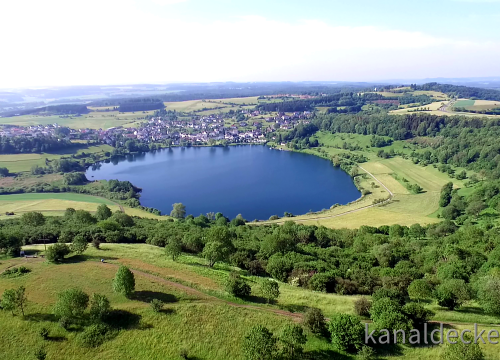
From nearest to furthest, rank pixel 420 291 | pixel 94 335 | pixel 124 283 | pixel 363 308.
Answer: pixel 94 335
pixel 363 308
pixel 124 283
pixel 420 291

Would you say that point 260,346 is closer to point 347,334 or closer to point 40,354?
point 347,334

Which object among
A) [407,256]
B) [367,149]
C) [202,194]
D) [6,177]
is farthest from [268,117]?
[407,256]

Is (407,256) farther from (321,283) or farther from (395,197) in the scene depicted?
(395,197)

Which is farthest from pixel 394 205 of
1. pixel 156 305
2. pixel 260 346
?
pixel 260 346

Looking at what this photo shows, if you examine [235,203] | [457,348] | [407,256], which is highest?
[457,348]

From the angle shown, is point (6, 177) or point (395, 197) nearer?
point (395, 197)

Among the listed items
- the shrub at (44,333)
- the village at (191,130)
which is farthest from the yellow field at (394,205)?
the village at (191,130)

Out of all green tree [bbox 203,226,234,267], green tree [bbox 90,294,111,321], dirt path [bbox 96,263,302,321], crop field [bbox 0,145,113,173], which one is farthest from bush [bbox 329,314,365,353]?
crop field [bbox 0,145,113,173]
